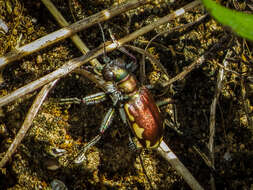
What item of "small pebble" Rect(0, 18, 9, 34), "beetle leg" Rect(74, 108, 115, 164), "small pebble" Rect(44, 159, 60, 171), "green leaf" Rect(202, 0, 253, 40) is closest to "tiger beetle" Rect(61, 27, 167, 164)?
"beetle leg" Rect(74, 108, 115, 164)

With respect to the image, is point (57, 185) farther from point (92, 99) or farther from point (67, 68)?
point (67, 68)

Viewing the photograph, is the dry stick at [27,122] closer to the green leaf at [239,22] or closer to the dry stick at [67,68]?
the dry stick at [67,68]

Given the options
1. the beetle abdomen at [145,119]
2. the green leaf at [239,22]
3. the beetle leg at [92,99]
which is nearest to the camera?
the green leaf at [239,22]

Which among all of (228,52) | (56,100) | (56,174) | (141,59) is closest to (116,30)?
(141,59)

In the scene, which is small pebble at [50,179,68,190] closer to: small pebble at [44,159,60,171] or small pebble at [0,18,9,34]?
small pebble at [44,159,60,171]

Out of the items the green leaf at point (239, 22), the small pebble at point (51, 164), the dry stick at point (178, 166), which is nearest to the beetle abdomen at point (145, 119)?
the dry stick at point (178, 166)

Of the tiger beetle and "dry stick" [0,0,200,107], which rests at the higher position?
"dry stick" [0,0,200,107]

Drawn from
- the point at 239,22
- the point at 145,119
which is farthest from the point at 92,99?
the point at 239,22

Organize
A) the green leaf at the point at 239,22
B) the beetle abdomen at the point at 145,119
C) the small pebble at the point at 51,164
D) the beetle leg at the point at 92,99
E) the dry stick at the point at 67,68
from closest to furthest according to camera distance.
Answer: the green leaf at the point at 239,22 < the dry stick at the point at 67,68 < the beetle abdomen at the point at 145,119 < the beetle leg at the point at 92,99 < the small pebble at the point at 51,164

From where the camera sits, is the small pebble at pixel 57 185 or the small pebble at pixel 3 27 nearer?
the small pebble at pixel 3 27
